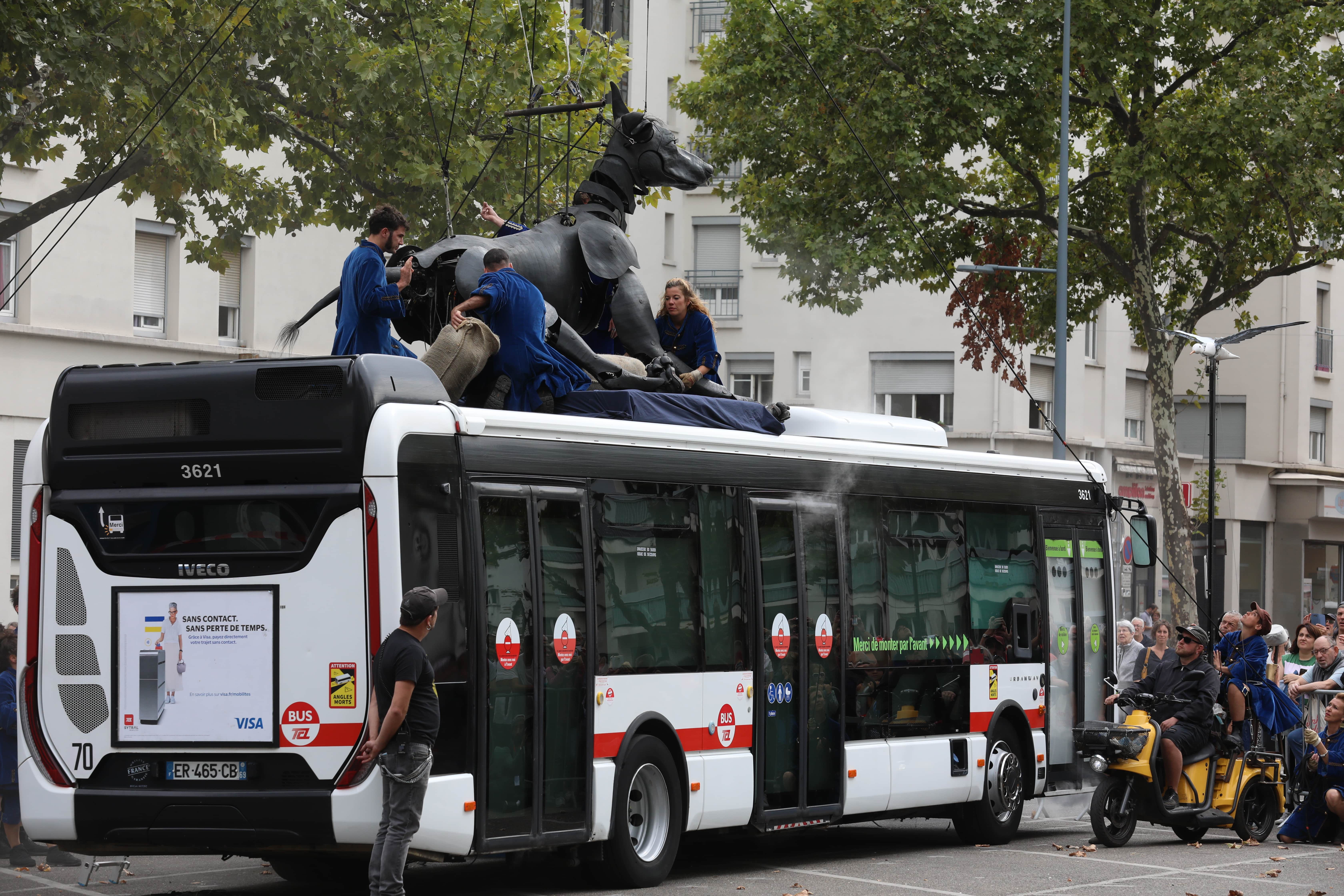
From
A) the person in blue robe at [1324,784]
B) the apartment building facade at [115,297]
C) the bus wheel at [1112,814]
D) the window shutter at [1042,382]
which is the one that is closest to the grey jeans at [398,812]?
the bus wheel at [1112,814]

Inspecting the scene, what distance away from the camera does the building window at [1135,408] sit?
46844 mm

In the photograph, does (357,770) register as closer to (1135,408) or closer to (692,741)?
(692,741)

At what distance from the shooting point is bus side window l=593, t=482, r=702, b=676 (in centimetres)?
1103

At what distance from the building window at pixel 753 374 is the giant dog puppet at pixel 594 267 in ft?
99.5

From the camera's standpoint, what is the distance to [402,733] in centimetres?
915

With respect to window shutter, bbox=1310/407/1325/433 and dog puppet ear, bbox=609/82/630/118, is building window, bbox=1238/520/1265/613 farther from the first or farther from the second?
dog puppet ear, bbox=609/82/630/118

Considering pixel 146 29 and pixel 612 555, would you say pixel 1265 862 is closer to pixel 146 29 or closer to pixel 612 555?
pixel 612 555

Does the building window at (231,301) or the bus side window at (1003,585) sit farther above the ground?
the building window at (231,301)

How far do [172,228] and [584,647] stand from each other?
62.7 ft

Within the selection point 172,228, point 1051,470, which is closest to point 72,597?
point 1051,470

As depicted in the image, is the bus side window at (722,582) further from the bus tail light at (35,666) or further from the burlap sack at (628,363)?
the bus tail light at (35,666)

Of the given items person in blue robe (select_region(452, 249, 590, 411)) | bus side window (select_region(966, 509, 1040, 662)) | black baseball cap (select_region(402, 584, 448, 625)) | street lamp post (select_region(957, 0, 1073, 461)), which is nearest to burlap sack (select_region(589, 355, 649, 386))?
Result: person in blue robe (select_region(452, 249, 590, 411))

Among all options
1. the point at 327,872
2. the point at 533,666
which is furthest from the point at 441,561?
the point at 327,872

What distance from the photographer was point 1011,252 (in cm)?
3503
